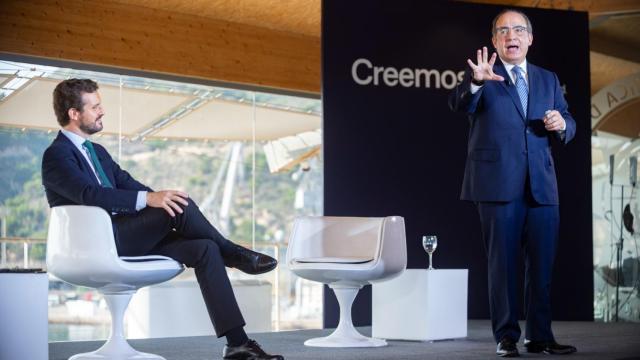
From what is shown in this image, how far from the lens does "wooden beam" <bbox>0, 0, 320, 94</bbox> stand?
7688 millimetres

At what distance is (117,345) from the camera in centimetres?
394

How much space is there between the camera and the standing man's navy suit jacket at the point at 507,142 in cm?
421

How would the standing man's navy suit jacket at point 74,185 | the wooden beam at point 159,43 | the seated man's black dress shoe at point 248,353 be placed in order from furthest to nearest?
the wooden beam at point 159,43 < the standing man's navy suit jacket at point 74,185 < the seated man's black dress shoe at point 248,353

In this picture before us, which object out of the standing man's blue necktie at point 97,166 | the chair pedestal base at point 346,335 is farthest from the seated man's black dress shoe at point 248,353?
the chair pedestal base at point 346,335

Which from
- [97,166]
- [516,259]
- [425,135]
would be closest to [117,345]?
[97,166]

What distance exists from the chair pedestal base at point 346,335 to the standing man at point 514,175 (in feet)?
3.04

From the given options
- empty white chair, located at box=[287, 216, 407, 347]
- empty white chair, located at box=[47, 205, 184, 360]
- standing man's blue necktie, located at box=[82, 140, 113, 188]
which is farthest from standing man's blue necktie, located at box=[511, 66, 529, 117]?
standing man's blue necktie, located at box=[82, 140, 113, 188]

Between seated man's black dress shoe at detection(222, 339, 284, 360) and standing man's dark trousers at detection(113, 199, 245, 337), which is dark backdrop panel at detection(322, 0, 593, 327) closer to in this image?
standing man's dark trousers at detection(113, 199, 245, 337)

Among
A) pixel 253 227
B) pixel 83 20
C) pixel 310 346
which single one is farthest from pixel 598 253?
pixel 83 20

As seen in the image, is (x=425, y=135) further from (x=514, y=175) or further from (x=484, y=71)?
(x=484, y=71)

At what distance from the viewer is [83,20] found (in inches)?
314

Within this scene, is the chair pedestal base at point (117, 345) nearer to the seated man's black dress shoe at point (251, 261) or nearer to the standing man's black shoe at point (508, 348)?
the seated man's black dress shoe at point (251, 261)

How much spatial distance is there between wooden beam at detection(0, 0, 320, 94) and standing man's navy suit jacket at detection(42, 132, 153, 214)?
4004mm

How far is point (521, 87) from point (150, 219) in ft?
6.14
